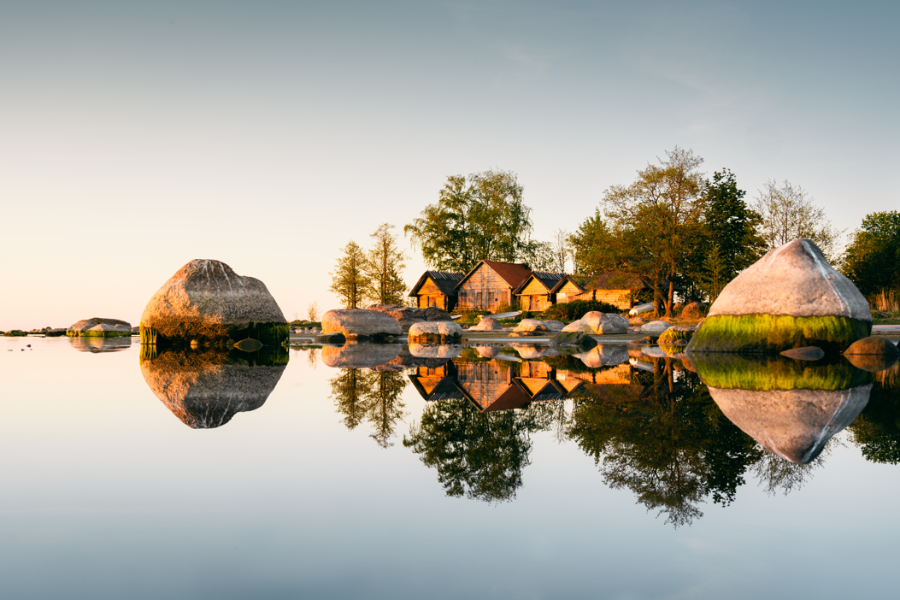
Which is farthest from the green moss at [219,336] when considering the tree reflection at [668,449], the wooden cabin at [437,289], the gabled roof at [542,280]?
the wooden cabin at [437,289]

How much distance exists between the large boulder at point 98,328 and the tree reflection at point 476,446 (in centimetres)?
3084

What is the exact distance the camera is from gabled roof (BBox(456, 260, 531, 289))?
58.4 metres

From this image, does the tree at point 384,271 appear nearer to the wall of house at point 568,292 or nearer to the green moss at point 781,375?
the wall of house at point 568,292

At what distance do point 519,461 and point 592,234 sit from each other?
145 ft

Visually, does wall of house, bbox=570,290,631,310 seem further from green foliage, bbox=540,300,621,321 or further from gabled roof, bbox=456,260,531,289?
green foliage, bbox=540,300,621,321

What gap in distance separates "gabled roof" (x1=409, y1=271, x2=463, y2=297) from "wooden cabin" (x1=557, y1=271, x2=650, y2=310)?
1364 cm

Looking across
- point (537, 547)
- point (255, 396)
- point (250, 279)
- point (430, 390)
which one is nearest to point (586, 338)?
point (250, 279)

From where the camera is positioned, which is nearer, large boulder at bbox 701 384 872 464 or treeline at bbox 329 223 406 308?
large boulder at bbox 701 384 872 464

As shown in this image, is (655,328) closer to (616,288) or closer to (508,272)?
(616,288)

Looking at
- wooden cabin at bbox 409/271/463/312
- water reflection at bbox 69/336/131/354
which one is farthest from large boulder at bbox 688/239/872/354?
wooden cabin at bbox 409/271/463/312

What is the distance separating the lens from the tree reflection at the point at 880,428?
4.64m

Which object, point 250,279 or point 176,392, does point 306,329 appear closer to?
point 250,279

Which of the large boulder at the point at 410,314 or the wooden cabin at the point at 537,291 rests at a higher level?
the wooden cabin at the point at 537,291

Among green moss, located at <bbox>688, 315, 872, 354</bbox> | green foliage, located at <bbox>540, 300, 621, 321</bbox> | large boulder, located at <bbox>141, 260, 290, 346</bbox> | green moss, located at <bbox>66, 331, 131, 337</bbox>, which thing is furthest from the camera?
green foliage, located at <bbox>540, 300, 621, 321</bbox>
